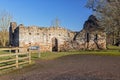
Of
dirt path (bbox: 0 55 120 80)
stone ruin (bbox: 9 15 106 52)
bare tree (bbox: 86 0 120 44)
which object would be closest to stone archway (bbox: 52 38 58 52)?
stone ruin (bbox: 9 15 106 52)

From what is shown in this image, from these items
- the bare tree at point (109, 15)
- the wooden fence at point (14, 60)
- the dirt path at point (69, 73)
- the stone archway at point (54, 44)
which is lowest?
the dirt path at point (69, 73)

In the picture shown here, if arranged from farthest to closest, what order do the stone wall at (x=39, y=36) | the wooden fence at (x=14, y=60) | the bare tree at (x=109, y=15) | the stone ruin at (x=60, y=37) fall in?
1. the stone ruin at (x=60, y=37)
2. the stone wall at (x=39, y=36)
3. the bare tree at (x=109, y=15)
4. the wooden fence at (x=14, y=60)

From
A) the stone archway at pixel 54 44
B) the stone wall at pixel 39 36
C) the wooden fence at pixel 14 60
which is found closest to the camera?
the wooden fence at pixel 14 60

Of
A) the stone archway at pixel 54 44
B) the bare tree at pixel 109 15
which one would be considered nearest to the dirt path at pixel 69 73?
the bare tree at pixel 109 15

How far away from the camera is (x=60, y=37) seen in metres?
42.4

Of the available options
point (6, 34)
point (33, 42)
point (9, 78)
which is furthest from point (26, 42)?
point (9, 78)

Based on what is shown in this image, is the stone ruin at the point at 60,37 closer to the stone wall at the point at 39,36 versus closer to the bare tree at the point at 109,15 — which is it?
the stone wall at the point at 39,36

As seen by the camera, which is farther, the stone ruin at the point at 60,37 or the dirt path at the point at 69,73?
the stone ruin at the point at 60,37

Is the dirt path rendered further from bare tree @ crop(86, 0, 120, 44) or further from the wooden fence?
bare tree @ crop(86, 0, 120, 44)

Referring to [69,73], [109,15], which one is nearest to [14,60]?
[69,73]

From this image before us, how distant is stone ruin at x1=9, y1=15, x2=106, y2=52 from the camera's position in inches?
1583

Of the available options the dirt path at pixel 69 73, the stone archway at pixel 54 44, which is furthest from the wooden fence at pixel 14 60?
the stone archway at pixel 54 44

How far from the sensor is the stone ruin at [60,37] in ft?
132

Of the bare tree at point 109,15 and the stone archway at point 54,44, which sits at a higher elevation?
the bare tree at point 109,15
